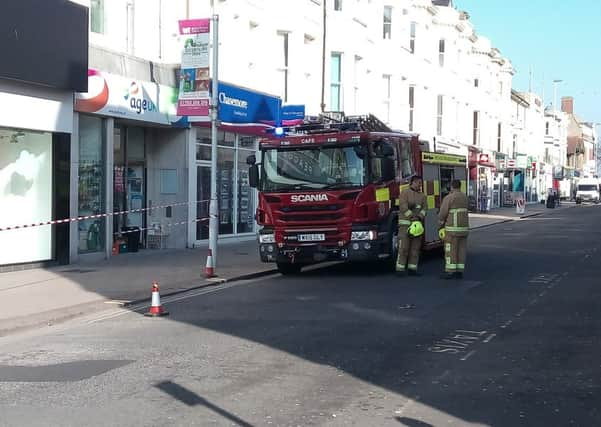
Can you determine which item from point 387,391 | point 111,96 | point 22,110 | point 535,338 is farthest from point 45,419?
point 111,96

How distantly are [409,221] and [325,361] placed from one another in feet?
23.8

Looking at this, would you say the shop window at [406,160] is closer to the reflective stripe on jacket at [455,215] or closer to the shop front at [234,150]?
the reflective stripe on jacket at [455,215]

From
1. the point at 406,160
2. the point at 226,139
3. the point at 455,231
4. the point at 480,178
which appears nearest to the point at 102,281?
the point at 455,231

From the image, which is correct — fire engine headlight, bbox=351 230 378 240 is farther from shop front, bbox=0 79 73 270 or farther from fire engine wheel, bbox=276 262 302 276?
shop front, bbox=0 79 73 270

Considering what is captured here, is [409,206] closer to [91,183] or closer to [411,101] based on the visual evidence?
[91,183]

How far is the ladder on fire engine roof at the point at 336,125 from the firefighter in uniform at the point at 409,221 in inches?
68.2

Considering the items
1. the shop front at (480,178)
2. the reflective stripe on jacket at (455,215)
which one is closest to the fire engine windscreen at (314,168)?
the reflective stripe on jacket at (455,215)

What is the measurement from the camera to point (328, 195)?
14.6 metres

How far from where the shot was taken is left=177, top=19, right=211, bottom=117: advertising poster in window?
15266 mm

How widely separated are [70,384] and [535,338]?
5.01 meters

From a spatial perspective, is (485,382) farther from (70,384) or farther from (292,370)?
(70,384)

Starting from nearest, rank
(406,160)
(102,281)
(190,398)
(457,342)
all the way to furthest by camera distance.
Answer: (190,398), (457,342), (102,281), (406,160)

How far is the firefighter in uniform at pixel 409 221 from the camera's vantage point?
1480cm

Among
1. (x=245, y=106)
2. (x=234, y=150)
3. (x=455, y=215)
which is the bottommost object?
(x=455, y=215)
